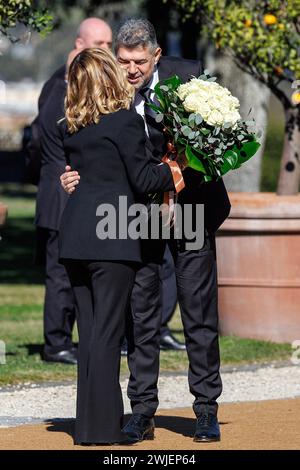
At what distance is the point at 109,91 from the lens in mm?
5691

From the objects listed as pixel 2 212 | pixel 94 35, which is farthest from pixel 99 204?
pixel 94 35

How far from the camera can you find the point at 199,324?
608 cm

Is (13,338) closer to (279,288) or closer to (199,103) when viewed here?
(279,288)

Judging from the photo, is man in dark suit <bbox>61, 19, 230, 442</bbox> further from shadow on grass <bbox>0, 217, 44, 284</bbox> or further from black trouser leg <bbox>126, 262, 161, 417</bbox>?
shadow on grass <bbox>0, 217, 44, 284</bbox>

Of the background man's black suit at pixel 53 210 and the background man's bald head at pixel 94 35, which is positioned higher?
the background man's bald head at pixel 94 35

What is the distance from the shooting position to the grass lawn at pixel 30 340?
8.30 meters

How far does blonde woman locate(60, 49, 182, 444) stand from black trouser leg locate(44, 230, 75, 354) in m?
2.81

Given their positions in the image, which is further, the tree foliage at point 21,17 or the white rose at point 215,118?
the tree foliage at point 21,17

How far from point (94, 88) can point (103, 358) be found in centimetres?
122

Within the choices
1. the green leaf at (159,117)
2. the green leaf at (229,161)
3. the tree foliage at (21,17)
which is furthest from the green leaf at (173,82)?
the tree foliage at (21,17)

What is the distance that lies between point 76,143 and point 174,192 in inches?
21.0

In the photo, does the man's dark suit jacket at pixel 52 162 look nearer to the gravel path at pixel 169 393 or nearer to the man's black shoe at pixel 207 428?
the gravel path at pixel 169 393

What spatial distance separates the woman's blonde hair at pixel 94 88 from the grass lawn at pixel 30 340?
106 inches

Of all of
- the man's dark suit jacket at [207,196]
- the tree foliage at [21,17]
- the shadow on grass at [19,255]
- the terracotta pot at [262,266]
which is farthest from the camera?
the shadow on grass at [19,255]
